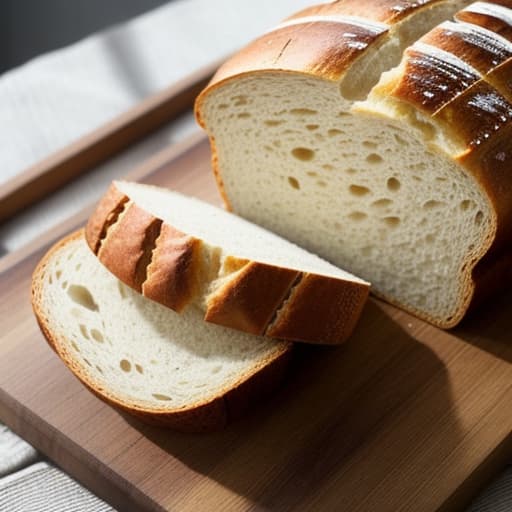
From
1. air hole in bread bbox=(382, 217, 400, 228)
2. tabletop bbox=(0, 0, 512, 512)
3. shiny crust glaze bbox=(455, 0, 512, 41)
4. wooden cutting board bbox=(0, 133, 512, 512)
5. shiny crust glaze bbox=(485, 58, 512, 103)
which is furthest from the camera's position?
tabletop bbox=(0, 0, 512, 512)

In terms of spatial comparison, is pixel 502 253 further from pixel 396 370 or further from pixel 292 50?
pixel 292 50

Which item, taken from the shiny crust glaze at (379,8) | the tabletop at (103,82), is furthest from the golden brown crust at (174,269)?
the shiny crust glaze at (379,8)

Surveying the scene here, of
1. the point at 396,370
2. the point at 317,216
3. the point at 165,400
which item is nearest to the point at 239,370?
the point at 165,400

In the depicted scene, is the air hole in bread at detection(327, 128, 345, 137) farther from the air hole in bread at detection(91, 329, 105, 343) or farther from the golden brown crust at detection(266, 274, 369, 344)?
the air hole in bread at detection(91, 329, 105, 343)

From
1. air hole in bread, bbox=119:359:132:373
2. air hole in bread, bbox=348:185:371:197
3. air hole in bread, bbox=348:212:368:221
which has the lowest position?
air hole in bread, bbox=348:212:368:221

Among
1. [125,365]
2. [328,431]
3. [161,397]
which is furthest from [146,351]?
[328,431]

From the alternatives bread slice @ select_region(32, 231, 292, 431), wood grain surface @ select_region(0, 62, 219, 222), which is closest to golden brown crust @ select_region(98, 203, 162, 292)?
bread slice @ select_region(32, 231, 292, 431)

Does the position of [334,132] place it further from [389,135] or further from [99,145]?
[99,145]
